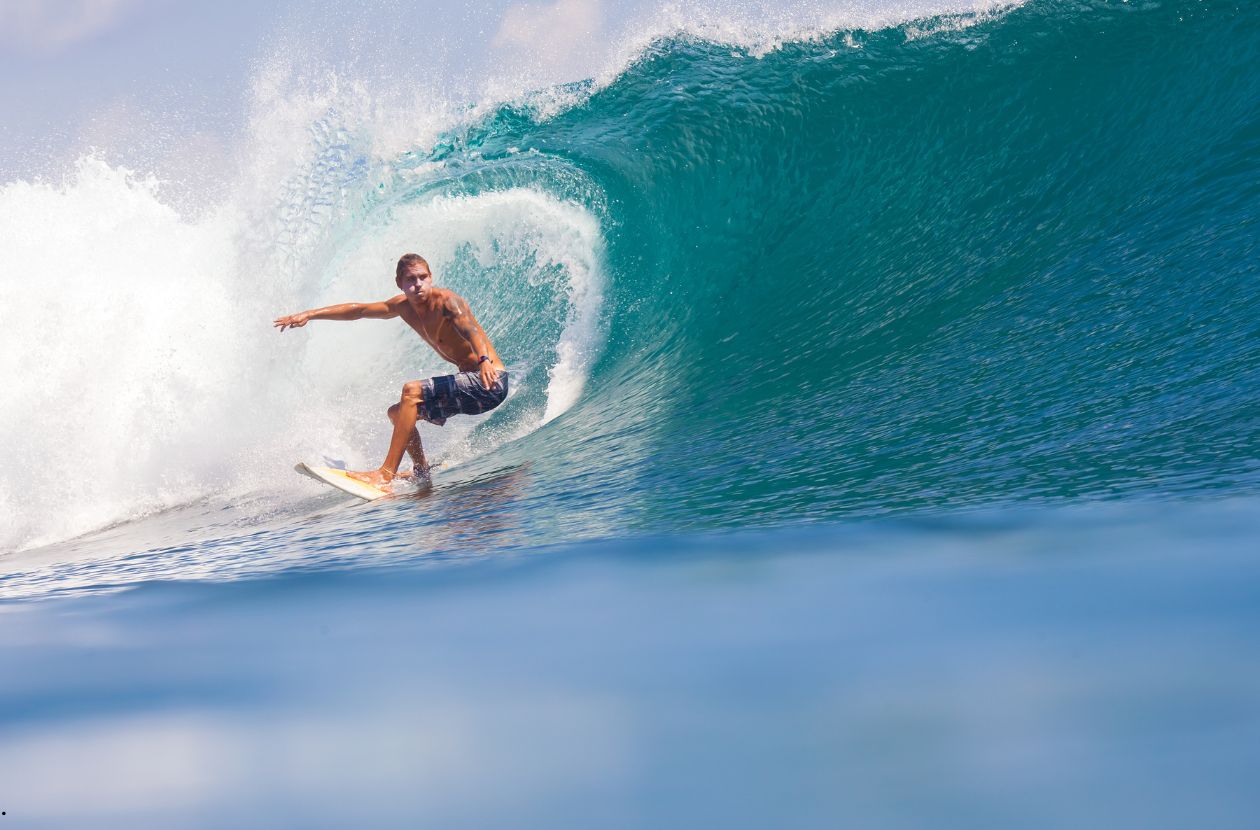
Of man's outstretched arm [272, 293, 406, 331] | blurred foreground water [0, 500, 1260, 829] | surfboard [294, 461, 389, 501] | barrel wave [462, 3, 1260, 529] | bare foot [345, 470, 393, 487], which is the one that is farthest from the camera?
man's outstretched arm [272, 293, 406, 331]

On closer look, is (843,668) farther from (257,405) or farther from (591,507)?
(257,405)

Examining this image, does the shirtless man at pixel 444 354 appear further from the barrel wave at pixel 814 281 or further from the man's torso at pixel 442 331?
the barrel wave at pixel 814 281

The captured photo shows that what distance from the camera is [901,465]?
4016 millimetres

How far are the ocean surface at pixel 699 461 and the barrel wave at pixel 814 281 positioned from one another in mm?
39

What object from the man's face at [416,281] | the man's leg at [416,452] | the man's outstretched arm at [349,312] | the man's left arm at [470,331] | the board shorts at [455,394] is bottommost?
the man's leg at [416,452]

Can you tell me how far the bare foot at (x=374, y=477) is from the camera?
5652mm

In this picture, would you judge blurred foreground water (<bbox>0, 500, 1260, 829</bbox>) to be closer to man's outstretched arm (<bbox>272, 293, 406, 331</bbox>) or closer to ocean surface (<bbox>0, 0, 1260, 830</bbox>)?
ocean surface (<bbox>0, 0, 1260, 830</bbox>)

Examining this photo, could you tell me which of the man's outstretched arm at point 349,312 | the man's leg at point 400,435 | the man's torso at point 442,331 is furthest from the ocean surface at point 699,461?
the man's outstretched arm at point 349,312

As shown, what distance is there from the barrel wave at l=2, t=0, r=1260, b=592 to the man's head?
39.8 inches

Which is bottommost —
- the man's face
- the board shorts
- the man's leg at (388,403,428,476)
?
the man's leg at (388,403,428,476)

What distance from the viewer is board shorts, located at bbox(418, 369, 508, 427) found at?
596cm

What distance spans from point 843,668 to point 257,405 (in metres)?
6.35

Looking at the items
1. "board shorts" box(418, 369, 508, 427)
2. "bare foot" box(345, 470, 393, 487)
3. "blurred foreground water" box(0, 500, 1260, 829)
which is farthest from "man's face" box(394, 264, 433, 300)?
"blurred foreground water" box(0, 500, 1260, 829)

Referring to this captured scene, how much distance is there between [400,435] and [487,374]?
1.87 ft
